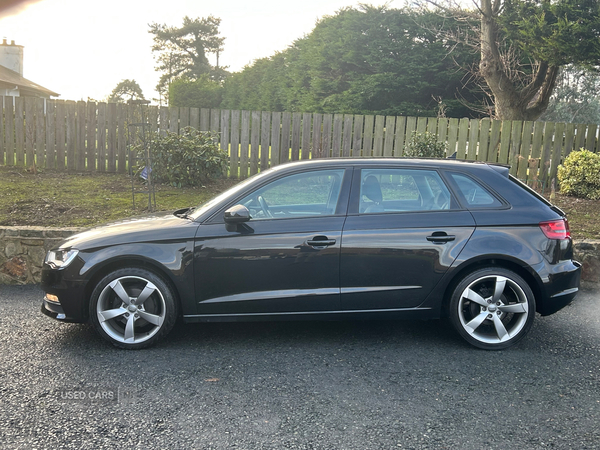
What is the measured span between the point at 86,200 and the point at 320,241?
6.34 m

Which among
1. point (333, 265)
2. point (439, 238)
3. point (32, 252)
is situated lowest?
point (32, 252)

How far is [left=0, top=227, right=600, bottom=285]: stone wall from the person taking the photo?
6.60m

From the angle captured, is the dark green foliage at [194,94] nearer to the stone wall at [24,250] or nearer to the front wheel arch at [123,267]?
the stone wall at [24,250]

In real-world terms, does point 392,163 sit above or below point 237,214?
above

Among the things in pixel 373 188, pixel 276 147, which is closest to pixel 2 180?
pixel 276 147

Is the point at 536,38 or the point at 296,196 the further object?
the point at 536,38

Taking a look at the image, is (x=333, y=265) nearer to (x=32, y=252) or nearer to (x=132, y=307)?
(x=132, y=307)

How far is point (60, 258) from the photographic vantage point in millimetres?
4582

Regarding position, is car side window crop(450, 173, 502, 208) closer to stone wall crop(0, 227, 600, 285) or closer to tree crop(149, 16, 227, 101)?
stone wall crop(0, 227, 600, 285)

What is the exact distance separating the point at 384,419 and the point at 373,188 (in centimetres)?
200

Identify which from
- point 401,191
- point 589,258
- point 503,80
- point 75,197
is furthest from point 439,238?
point 503,80

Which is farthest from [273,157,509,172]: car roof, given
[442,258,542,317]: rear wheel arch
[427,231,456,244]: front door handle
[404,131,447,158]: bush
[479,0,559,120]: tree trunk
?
[479,0,559,120]: tree trunk

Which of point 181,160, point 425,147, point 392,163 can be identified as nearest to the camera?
point 392,163

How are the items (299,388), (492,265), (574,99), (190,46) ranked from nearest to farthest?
(299,388) < (492,265) < (574,99) < (190,46)
